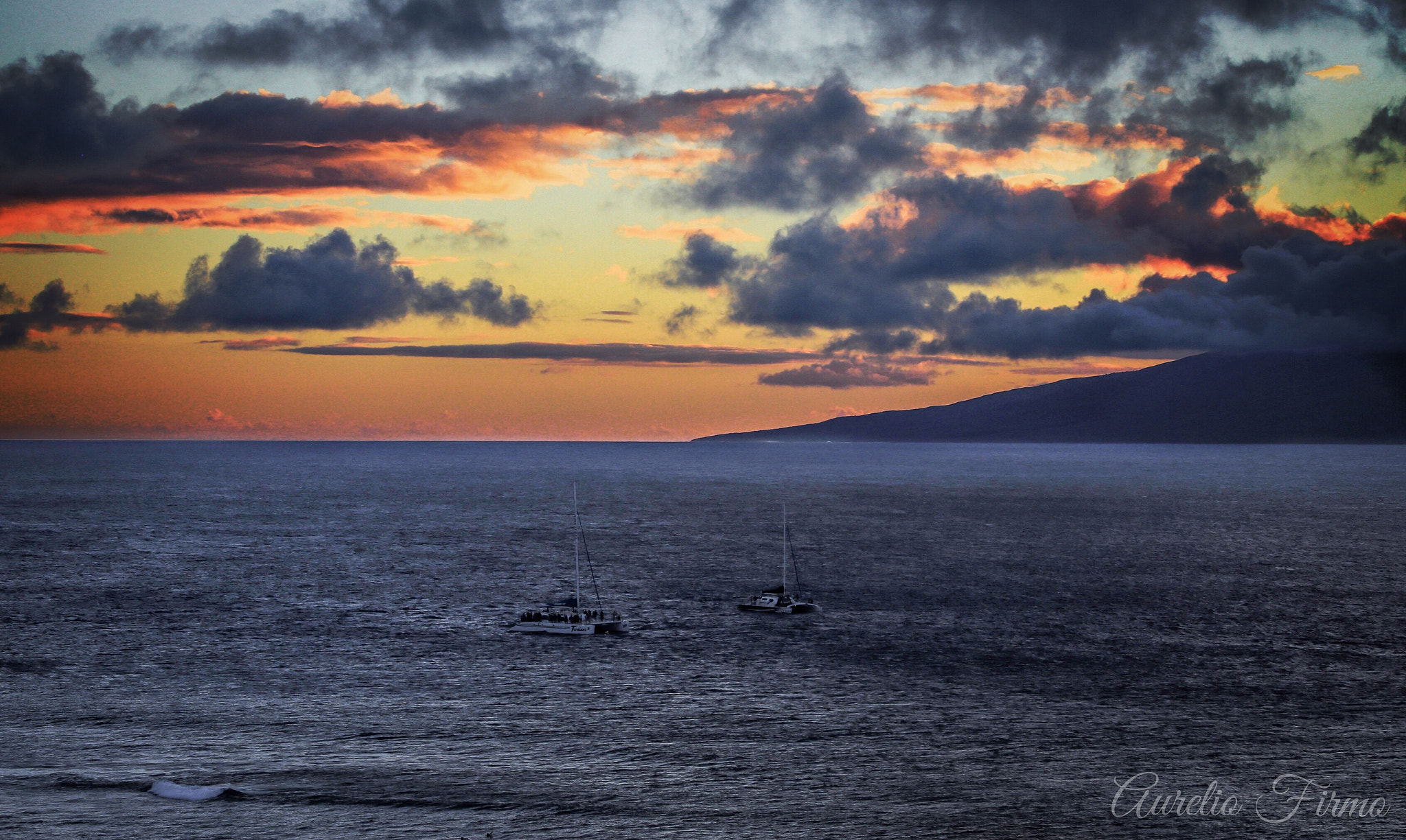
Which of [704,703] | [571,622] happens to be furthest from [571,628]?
[704,703]

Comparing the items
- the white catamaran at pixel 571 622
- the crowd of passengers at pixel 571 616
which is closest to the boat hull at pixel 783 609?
the white catamaran at pixel 571 622

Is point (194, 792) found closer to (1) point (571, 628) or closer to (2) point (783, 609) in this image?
(1) point (571, 628)

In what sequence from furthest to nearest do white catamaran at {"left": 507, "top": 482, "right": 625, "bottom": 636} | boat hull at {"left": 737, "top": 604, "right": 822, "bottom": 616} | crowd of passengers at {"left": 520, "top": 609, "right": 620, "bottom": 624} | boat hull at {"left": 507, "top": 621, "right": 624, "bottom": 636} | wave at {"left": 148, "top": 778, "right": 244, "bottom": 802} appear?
1. boat hull at {"left": 737, "top": 604, "right": 822, "bottom": 616}
2. crowd of passengers at {"left": 520, "top": 609, "right": 620, "bottom": 624}
3. white catamaran at {"left": 507, "top": 482, "right": 625, "bottom": 636}
4. boat hull at {"left": 507, "top": 621, "right": 624, "bottom": 636}
5. wave at {"left": 148, "top": 778, "right": 244, "bottom": 802}

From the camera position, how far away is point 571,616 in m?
81.4

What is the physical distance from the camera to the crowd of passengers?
3191 inches

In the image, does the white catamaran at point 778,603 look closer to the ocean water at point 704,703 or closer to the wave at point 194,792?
the ocean water at point 704,703

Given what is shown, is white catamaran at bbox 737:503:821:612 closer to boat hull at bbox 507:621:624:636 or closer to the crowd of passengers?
the crowd of passengers

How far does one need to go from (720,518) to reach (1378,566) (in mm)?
100411

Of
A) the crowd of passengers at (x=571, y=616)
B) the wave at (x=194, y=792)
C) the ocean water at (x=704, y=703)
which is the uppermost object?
the crowd of passengers at (x=571, y=616)

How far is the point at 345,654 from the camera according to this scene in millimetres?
73812

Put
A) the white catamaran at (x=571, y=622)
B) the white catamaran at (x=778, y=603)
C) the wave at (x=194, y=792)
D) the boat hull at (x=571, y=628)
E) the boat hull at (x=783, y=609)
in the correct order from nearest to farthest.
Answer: the wave at (x=194, y=792) < the boat hull at (x=571, y=628) < the white catamaran at (x=571, y=622) < the boat hull at (x=783, y=609) < the white catamaran at (x=778, y=603)

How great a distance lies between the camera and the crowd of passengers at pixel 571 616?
266 feet

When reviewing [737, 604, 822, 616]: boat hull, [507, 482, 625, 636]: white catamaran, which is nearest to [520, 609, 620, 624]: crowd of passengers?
[507, 482, 625, 636]: white catamaran

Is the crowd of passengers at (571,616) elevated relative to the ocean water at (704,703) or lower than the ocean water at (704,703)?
elevated
